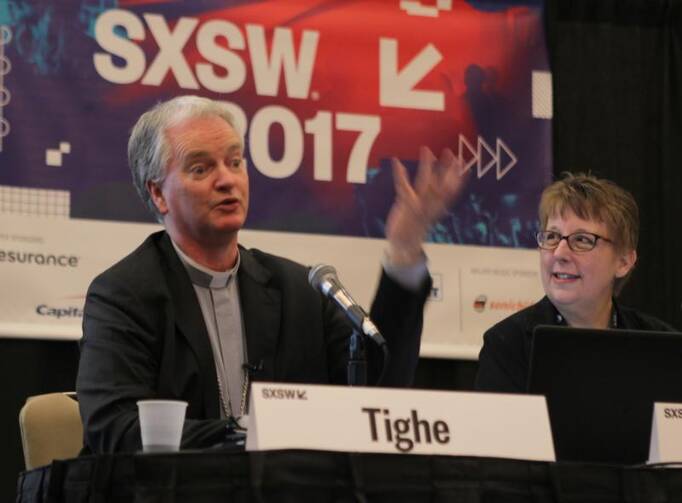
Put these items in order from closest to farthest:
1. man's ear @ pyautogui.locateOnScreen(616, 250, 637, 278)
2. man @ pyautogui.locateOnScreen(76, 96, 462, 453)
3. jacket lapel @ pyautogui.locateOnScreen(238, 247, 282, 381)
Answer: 1. man @ pyautogui.locateOnScreen(76, 96, 462, 453)
2. jacket lapel @ pyautogui.locateOnScreen(238, 247, 282, 381)
3. man's ear @ pyautogui.locateOnScreen(616, 250, 637, 278)

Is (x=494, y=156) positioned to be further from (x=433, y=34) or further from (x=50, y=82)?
(x=50, y=82)

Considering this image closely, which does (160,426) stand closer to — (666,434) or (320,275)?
(320,275)

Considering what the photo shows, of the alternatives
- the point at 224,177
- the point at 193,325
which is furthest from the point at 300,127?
the point at 193,325

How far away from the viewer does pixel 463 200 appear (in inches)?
202

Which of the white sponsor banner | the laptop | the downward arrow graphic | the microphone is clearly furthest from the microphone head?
the downward arrow graphic

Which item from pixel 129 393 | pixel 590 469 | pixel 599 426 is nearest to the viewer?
pixel 590 469

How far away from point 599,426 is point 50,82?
2950 millimetres

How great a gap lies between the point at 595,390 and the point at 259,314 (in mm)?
917

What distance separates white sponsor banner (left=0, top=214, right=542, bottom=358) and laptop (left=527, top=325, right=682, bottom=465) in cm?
257

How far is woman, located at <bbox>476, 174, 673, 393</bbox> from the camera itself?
344 centimetres

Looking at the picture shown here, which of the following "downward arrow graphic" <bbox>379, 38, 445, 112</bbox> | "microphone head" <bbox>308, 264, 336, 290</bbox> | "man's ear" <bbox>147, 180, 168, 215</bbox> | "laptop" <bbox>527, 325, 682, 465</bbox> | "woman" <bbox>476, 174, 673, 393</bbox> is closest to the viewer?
"laptop" <bbox>527, 325, 682, 465</bbox>

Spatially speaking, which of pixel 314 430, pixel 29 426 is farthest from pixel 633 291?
pixel 314 430

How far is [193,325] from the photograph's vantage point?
2.83 metres

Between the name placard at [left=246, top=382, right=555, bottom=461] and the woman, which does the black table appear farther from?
the woman
